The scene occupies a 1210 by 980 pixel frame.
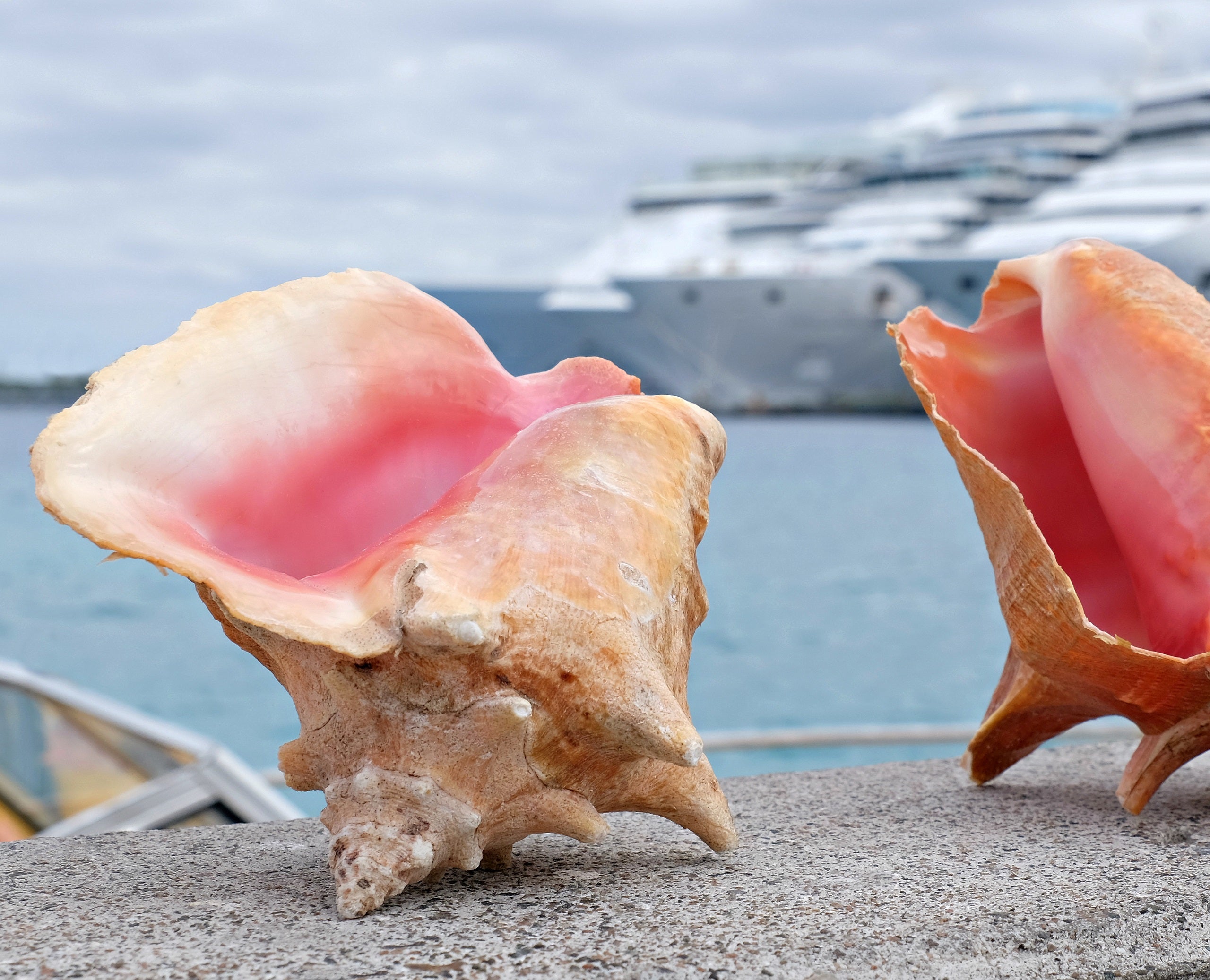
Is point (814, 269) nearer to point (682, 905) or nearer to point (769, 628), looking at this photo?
point (769, 628)

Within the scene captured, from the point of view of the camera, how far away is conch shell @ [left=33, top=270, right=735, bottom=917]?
0.72 meters

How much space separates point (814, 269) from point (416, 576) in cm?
2032

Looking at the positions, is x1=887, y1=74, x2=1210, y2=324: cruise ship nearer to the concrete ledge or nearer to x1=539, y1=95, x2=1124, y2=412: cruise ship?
x1=539, y1=95, x2=1124, y2=412: cruise ship

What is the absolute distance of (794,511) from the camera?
1313 cm

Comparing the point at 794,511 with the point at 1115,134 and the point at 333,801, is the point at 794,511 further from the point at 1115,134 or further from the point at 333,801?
the point at 1115,134

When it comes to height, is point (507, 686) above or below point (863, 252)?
above

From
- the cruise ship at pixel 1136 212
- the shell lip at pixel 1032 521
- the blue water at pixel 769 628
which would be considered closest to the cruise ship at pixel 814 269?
the cruise ship at pixel 1136 212

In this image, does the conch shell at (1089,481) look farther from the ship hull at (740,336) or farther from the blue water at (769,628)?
the ship hull at (740,336)

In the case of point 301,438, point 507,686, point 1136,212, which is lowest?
point 1136,212

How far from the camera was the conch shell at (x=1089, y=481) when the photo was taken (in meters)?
0.89

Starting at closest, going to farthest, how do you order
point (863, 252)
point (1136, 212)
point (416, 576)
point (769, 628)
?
point (416, 576)
point (769, 628)
point (1136, 212)
point (863, 252)

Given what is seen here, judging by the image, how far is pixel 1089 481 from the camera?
3.56 ft

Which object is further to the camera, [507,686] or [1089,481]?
[1089,481]

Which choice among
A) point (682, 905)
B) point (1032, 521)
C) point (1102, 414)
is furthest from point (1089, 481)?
point (682, 905)
